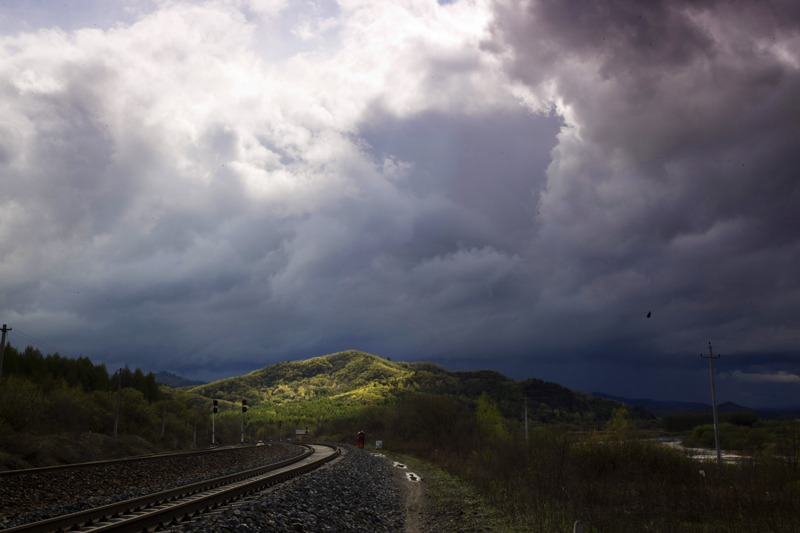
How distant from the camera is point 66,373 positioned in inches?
2990

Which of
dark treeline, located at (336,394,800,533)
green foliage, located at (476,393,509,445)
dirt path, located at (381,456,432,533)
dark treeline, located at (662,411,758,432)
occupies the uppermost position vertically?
dark treeline, located at (336,394,800,533)

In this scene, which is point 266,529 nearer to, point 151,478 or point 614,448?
point 151,478

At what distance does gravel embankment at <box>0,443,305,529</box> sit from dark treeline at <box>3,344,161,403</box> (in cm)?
4397

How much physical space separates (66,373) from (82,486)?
72970 mm

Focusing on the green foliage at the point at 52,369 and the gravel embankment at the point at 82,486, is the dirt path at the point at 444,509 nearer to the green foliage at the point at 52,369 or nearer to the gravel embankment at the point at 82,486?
the gravel embankment at the point at 82,486

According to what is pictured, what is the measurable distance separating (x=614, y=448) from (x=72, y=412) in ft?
178

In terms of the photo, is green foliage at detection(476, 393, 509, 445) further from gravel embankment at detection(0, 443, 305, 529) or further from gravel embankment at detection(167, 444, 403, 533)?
gravel embankment at detection(0, 443, 305, 529)

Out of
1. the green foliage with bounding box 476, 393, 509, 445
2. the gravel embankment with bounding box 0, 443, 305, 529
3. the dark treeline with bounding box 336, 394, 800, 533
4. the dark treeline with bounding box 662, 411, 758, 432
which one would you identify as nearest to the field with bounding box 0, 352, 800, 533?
the dark treeline with bounding box 336, 394, 800, 533

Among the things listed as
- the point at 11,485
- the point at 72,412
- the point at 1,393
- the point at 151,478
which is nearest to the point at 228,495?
the point at 11,485

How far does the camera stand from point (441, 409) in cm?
6131

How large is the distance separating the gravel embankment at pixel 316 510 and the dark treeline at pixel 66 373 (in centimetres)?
5391

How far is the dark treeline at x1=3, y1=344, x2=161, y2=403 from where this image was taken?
63.8 metres

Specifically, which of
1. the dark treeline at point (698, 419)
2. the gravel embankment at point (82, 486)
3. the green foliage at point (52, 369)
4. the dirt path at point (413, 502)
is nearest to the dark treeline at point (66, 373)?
the green foliage at point (52, 369)

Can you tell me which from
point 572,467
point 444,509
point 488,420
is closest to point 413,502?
point 444,509
